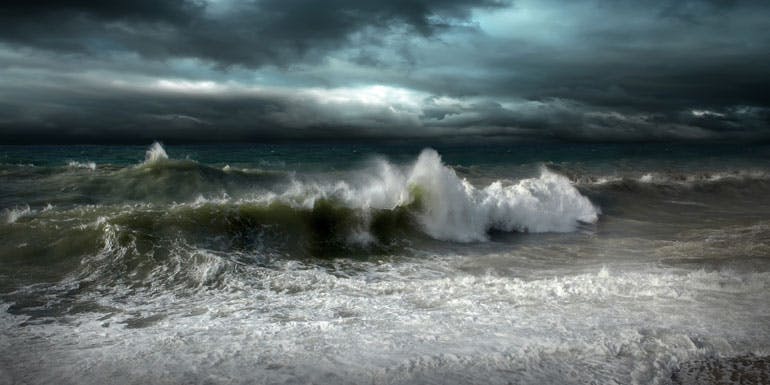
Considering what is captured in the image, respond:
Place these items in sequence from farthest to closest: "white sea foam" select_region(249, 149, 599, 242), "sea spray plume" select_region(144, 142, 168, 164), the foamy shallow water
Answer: "sea spray plume" select_region(144, 142, 168, 164)
"white sea foam" select_region(249, 149, 599, 242)
the foamy shallow water

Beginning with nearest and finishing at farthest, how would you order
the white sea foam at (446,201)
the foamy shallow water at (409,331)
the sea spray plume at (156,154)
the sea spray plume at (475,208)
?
1. the foamy shallow water at (409,331)
2. the white sea foam at (446,201)
3. the sea spray plume at (475,208)
4. the sea spray plume at (156,154)

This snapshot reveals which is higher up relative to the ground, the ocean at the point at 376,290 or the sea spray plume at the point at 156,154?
the sea spray plume at the point at 156,154

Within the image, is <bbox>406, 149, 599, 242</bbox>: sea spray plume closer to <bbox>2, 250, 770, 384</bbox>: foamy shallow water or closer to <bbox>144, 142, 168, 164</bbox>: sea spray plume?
<bbox>2, 250, 770, 384</bbox>: foamy shallow water

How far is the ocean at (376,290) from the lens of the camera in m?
4.90

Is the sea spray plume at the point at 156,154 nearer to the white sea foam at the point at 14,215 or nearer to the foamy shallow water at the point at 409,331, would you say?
the white sea foam at the point at 14,215

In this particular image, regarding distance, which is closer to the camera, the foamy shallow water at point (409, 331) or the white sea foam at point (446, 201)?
the foamy shallow water at point (409, 331)

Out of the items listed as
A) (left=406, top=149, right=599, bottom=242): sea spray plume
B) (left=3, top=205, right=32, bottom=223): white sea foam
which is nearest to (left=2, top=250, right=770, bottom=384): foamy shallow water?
(left=3, top=205, right=32, bottom=223): white sea foam

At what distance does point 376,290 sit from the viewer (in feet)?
25.0

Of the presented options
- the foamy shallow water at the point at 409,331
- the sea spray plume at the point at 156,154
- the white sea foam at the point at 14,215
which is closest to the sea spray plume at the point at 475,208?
the foamy shallow water at the point at 409,331

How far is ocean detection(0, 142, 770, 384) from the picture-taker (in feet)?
16.1

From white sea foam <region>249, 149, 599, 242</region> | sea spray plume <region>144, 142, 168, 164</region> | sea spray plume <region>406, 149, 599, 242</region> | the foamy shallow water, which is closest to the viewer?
the foamy shallow water

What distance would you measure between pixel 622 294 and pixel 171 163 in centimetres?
1682

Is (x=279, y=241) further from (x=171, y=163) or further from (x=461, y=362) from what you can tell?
(x=171, y=163)

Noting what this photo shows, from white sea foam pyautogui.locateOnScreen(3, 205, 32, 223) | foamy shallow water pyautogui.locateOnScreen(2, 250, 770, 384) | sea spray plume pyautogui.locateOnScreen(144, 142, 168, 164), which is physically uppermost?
sea spray plume pyautogui.locateOnScreen(144, 142, 168, 164)
